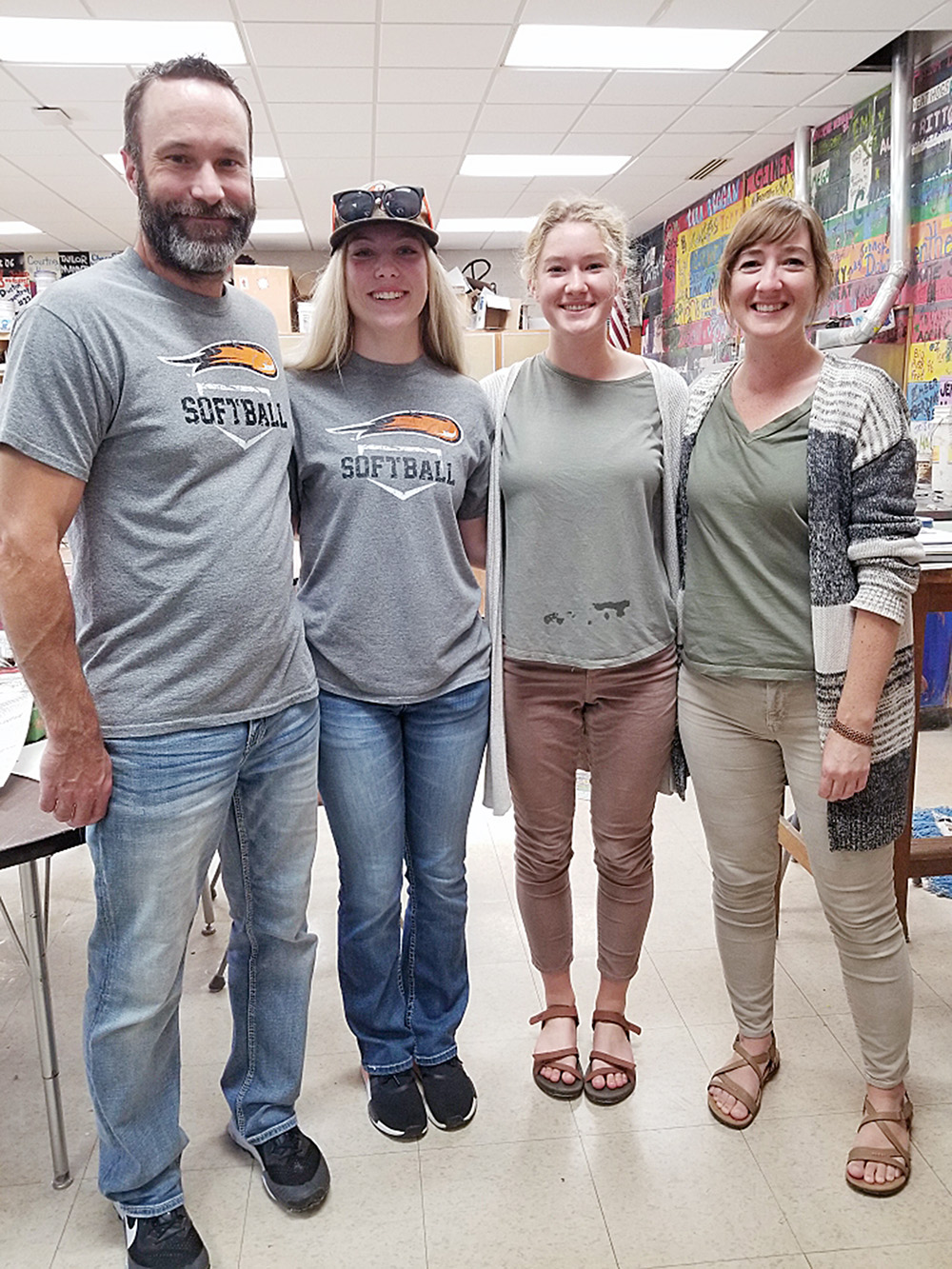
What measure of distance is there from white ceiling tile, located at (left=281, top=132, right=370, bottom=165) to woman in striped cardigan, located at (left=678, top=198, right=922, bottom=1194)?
15.3 ft

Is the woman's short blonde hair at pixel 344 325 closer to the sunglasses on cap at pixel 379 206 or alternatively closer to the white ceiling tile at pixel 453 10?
the sunglasses on cap at pixel 379 206

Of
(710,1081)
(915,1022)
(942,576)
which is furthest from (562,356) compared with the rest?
(915,1022)

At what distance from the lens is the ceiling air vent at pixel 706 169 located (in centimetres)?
630

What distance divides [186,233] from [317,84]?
12.9ft

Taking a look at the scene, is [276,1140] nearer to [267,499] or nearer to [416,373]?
[267,499]

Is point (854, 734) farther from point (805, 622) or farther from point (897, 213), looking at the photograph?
point (897, 213)

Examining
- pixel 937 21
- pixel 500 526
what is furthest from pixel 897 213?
pixel 500 526

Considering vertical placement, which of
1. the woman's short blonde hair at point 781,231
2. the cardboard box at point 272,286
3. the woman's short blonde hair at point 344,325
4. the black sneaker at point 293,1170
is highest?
the cardboard box at point 272,286

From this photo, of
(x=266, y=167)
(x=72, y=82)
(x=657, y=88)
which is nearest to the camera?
(x=72, y=82)

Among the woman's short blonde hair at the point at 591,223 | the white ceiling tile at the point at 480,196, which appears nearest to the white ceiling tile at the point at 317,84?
the white ceiling tile at the point at 480,196

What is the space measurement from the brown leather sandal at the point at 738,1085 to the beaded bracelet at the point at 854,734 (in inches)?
27.6

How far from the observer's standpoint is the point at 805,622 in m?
1.53

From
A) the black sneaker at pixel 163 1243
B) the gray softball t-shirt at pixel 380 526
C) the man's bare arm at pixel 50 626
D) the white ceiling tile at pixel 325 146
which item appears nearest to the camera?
the man's bare arm at pixel 50 626

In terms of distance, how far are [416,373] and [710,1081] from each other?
141 cm
